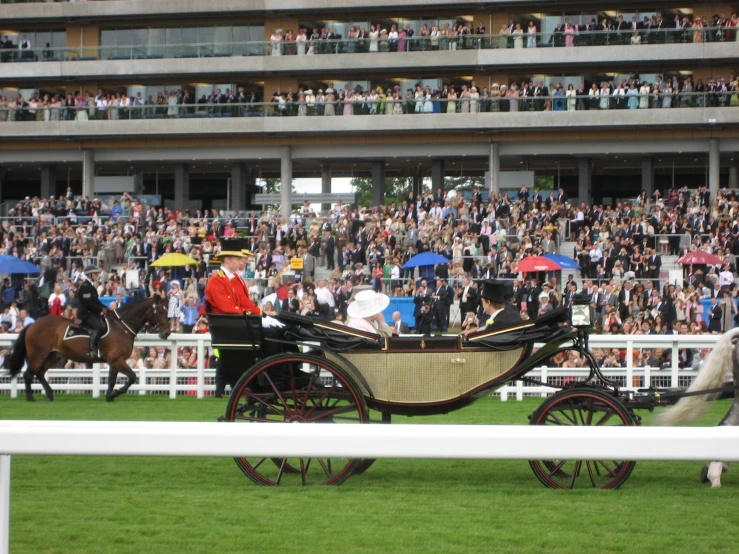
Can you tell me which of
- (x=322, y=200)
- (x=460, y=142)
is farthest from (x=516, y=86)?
(x=322, y=200)

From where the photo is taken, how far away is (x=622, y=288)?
23.5m

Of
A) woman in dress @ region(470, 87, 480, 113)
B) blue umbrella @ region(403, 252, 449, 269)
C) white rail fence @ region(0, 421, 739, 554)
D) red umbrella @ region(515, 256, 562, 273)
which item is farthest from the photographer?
woman in dress @ region(470, 87, 480, 113)

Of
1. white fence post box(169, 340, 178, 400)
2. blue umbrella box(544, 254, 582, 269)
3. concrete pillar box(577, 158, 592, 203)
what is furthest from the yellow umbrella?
concrete pillar box(577, 158, 592, 203)

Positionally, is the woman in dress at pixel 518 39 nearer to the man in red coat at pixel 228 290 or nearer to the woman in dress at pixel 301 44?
the woman in dress at pixel 301 44

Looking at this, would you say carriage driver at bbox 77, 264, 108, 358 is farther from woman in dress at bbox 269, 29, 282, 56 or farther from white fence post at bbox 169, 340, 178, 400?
woman in dress at bbox 269, 29, 282, 56

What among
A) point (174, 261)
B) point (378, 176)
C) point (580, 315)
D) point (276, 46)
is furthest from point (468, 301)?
point (276, 46)

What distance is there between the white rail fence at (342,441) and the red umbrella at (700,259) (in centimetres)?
2434

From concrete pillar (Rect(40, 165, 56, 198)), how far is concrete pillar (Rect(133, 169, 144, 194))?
13.8 ft

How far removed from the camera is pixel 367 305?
9062 millimetres

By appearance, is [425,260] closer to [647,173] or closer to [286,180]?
[286,180]

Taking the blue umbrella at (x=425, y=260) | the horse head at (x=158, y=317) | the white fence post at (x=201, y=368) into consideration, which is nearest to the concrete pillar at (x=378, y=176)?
the blue umbrella at (x=425, y=260)

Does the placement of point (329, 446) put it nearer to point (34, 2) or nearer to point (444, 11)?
point (444, 11)

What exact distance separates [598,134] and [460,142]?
5.88 m

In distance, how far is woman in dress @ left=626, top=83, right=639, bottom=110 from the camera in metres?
40.8
